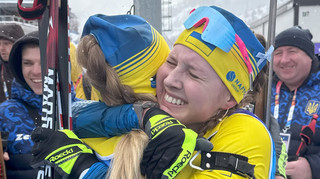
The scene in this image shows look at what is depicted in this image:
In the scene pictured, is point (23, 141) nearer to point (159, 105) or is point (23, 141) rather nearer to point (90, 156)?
point (90, 156)

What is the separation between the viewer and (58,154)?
1.35 meters

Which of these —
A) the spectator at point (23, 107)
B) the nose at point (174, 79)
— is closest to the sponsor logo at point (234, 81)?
the nose at point (174, 79)

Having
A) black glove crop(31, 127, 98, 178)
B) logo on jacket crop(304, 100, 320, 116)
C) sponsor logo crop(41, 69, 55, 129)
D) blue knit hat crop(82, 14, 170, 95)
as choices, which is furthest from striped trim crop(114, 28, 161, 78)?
logo on jacket crop(304, 100, 320, 116)

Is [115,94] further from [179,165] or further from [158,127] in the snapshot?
[179,165]

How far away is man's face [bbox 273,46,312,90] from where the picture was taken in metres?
3.08

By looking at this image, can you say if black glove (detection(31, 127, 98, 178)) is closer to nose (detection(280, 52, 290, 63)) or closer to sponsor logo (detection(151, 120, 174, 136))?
sponsor logo (detection(151, 120, 174, 136))

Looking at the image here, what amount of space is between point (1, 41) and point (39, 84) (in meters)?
1.67

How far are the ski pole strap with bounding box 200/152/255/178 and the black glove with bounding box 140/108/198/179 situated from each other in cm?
10

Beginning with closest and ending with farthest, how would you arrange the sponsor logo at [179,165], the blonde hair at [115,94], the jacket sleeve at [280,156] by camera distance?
the sponsor logo at [179,165], the blonde hair at [115,94], the jacket sleeve at [280,156]

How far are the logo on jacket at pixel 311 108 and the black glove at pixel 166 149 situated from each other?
219 cm

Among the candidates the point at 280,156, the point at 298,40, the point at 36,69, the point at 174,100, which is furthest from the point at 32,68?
the point at 298,40

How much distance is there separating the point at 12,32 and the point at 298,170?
3.35 m

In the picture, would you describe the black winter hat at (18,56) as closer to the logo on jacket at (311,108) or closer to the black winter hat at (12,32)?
the black winter hat at (12,32)

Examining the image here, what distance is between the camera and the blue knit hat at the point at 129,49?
1477 millimetres
